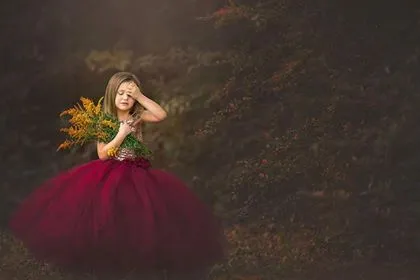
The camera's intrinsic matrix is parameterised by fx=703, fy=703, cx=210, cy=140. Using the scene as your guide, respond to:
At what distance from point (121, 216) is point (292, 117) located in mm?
955

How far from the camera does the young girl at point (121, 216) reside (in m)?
2.20

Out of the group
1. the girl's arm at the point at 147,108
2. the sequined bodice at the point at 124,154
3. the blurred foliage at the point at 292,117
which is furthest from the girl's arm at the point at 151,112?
the blurred foliage at the point at 292,117

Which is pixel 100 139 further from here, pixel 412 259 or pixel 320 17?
pixel 412 259

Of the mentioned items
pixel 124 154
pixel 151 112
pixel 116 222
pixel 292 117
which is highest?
pixel 292 117

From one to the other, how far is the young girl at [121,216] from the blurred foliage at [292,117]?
47 cm

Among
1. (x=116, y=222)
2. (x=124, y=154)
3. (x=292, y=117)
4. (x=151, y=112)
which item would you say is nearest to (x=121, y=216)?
(x=116, y=222)

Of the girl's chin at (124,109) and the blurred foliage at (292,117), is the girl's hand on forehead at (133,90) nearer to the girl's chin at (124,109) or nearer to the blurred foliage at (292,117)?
the girl's chin at (124,109)

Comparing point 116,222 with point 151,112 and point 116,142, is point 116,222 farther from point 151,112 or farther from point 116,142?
point 151,112

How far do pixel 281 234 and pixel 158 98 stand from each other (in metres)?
0.74

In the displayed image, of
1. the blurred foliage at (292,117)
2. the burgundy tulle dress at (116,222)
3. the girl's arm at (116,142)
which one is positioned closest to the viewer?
the burgundy tulle dress at (116,222)

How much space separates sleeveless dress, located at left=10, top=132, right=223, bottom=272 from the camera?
86.4 inches

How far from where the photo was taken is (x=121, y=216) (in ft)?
7.23

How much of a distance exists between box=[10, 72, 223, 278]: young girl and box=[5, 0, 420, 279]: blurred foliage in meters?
0.47

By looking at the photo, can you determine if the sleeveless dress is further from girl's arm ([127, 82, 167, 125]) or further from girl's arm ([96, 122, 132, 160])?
girl's arm ([127, 82, 167, 125])
